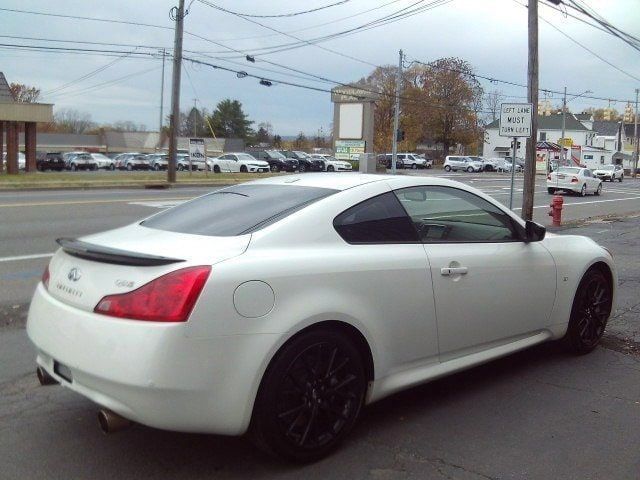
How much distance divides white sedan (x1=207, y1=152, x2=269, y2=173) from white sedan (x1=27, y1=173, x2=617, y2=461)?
4570 centimetres

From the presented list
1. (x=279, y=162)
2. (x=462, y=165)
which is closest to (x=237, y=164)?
(x=279, y=162)

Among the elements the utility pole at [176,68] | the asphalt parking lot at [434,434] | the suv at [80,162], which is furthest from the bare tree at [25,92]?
the asphalt parking lot at [434,434]

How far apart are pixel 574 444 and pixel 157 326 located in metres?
2.47

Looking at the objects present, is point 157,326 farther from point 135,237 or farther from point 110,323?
point 135,237

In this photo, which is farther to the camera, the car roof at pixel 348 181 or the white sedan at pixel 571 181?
the white sedan at pixel 571 181

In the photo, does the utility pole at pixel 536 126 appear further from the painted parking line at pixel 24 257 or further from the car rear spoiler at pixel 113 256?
the car rear spoiler at pixel 113 256

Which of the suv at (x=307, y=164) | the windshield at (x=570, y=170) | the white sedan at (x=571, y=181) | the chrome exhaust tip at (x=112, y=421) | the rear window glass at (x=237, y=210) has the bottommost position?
the chrome exhaust tip at (x=112, y=421)

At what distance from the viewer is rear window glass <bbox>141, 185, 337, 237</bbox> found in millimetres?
3721

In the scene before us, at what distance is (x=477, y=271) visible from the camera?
423 centimetres

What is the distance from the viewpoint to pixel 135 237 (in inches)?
149

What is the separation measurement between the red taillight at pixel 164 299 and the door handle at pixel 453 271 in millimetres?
1576

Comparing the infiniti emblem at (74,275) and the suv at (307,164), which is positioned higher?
the suv at (307,164)

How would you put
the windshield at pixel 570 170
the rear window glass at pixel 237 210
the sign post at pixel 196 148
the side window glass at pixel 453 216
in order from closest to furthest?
1. the rear window glass at pixel 237 210
2. the side window glass at pixel 453 216
3. the windshield at pixel 570 170
4. the sign post at pixel 196 148

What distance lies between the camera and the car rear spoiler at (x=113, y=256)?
317 centimetres
